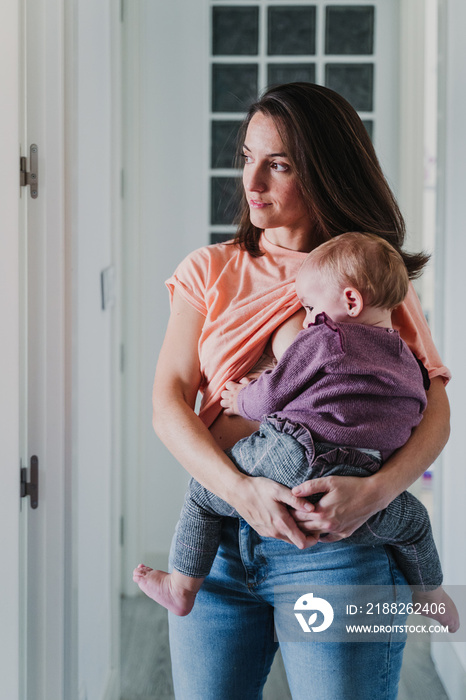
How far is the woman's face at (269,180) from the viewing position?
108cm

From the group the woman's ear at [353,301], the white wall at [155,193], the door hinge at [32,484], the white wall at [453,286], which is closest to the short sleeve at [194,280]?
the woman's ear at [353,301]

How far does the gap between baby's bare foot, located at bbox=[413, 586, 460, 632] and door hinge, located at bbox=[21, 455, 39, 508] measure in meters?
0.78

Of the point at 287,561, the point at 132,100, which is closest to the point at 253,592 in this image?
the point at 287,561

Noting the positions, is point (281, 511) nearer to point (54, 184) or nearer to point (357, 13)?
point (54, 184)

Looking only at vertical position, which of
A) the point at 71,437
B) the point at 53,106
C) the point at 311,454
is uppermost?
the point at 53,106

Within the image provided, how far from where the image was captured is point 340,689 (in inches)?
37.4

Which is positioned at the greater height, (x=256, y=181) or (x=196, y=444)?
(x=256, y=181)

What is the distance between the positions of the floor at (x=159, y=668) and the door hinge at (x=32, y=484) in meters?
1.07

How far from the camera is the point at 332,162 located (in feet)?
3.54

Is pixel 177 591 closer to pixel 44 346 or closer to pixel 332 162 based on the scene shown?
pixel 44 346

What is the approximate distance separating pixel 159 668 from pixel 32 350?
4.71 feet

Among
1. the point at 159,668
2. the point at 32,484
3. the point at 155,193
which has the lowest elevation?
the point at 159,668

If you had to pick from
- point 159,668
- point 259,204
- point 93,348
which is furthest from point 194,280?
point 159,668

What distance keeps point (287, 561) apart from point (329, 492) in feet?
0.53
